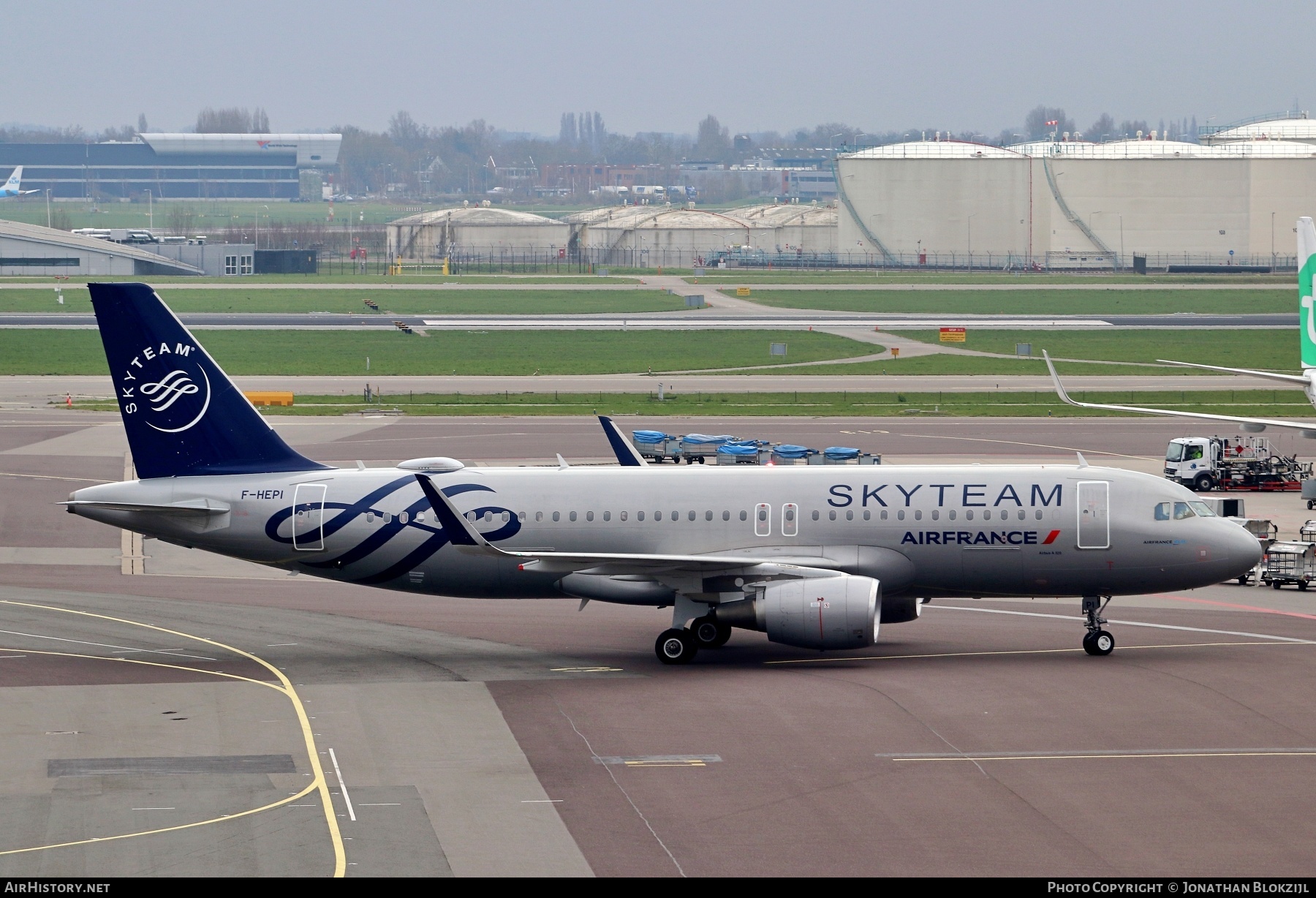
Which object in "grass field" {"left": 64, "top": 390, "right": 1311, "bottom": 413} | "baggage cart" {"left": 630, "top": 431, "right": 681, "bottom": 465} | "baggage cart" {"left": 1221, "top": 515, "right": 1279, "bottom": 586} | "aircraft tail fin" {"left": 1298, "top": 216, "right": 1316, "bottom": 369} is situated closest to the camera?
"baggage cart" {"left": 1221, "top": 515, "right": 1279, "bottom": 586}

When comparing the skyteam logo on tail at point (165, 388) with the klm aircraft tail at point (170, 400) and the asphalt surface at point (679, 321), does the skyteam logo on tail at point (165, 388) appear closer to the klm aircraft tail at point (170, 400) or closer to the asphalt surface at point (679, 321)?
the klm aircraft tail at point (170, 400)

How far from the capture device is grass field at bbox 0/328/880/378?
112 metres

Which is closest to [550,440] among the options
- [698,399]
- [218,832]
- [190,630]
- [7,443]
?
[698,399]

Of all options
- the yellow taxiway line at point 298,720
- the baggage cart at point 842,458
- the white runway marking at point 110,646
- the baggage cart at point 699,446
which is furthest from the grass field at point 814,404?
the white runway marking at point 110,646

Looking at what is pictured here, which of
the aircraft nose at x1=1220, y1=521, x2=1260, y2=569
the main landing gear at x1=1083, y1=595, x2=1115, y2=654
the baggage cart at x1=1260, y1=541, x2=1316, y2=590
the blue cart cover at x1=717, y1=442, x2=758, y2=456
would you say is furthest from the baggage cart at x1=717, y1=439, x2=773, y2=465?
the aircraft nose at x1=1220, y1=521, x2=1260, y2=569

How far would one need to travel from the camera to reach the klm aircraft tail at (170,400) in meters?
37.6

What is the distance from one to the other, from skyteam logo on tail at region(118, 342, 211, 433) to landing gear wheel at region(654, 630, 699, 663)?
12753mm

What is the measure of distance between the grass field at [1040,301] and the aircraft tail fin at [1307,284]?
105 metres

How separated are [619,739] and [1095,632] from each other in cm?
1347

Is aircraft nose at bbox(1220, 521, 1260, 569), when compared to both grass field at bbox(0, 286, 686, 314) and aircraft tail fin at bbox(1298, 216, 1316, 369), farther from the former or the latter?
grass field at bbox(0, 286, 686, 314)

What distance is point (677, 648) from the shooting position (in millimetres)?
36594

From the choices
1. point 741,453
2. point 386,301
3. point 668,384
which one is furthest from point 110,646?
point 386,301

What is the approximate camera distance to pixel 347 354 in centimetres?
12119

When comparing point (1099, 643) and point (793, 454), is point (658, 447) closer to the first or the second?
point (793, 454)
